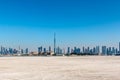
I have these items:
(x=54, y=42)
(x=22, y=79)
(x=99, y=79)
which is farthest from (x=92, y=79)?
(x=54, y=42)

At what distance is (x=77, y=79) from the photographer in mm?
19219

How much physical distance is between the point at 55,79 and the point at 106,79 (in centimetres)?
368

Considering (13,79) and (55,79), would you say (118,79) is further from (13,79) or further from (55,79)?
(13,79)

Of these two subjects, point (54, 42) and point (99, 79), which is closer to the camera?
point (99, 79)

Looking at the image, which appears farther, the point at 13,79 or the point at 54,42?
the point at 54,42

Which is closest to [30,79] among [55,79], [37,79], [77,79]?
[37,79]

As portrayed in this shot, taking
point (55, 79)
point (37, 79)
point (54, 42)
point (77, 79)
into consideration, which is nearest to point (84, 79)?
point (77, 79)

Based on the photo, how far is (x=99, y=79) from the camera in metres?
19.3

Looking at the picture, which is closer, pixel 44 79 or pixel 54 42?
pixel 44 79

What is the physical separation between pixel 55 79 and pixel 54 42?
175933 millimetres

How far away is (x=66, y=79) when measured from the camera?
63.3 ft

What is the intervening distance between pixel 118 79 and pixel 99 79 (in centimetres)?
136

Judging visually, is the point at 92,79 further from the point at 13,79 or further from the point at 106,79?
the point at 13,79

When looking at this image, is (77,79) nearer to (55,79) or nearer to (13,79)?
(55,79)
